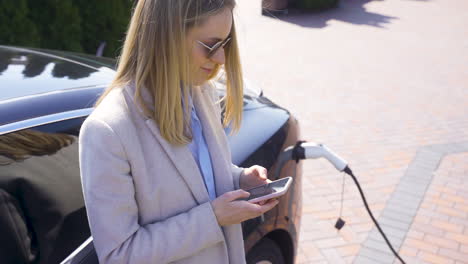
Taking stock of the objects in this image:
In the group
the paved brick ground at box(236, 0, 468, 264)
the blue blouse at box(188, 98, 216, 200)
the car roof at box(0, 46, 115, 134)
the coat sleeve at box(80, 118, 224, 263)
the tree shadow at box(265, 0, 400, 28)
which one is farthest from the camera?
Result: the tree shadow at box(265, 0, 400, 28)

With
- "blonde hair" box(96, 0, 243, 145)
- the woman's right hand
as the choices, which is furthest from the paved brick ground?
the woman's right hand

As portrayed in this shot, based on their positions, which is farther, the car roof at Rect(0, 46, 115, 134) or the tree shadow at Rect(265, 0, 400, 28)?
the tree shadow at Rect(265, 0, 400, 28)

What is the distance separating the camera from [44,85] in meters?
1.77

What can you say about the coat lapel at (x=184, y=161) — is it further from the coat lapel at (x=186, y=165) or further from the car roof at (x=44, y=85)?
the car roof at (x=44, y=85)

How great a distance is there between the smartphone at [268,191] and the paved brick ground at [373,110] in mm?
529

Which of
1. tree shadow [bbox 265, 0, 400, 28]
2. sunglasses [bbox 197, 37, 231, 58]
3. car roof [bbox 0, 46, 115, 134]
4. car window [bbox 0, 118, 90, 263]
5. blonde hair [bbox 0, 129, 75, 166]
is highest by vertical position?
sunglasses [bbox 197, 37, 231, 58]

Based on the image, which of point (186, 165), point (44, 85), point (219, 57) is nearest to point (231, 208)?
point (186, 165)

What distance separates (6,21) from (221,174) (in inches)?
162

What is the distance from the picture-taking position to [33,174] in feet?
5.03

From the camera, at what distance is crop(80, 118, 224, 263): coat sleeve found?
1204mm

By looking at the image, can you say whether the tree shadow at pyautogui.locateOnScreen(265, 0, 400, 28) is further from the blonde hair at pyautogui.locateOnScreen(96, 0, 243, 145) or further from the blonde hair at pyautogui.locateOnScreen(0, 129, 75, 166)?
the blonde hair at pyautogui.locateOnScreen(96, 0, 243, 145)

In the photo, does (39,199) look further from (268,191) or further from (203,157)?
(268,191)

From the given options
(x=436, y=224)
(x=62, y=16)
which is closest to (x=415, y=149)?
(x=436, y=224)

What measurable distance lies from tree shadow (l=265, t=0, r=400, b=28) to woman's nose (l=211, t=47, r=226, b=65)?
12272mm
